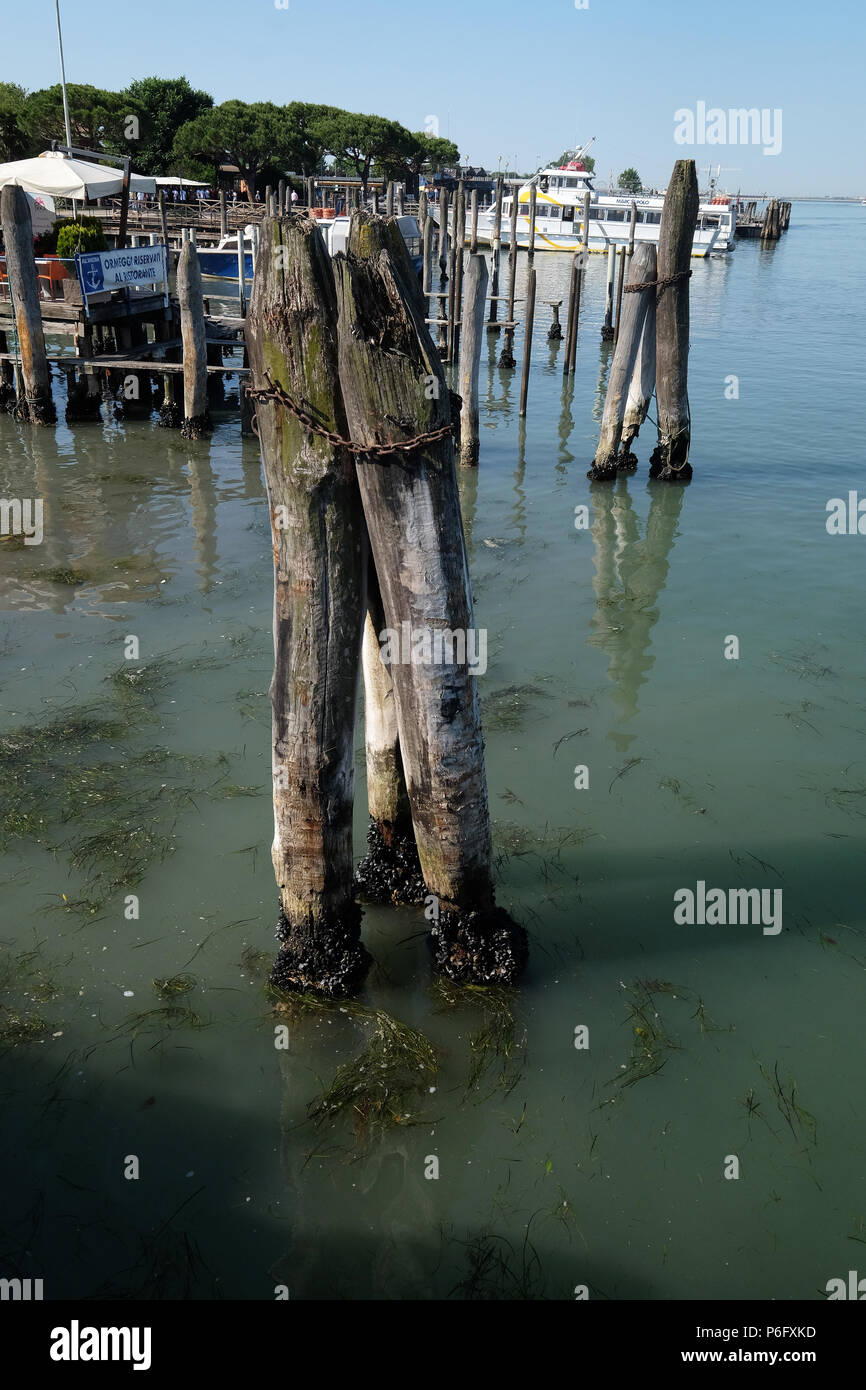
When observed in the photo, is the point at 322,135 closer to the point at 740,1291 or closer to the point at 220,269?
the point at 220,269

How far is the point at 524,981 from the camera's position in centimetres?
490

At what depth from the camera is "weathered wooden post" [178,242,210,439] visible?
1491 cm

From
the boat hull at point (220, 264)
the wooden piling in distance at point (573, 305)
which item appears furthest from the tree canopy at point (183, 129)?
the wooden piling in distance at point (573, 305)

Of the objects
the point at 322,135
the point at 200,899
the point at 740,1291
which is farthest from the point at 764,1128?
the point at 322,135

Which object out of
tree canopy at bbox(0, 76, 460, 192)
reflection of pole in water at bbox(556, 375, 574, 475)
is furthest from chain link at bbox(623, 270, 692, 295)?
tree canopy at bbox(0, 76, 460, 192)

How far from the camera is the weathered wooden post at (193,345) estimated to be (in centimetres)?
1491

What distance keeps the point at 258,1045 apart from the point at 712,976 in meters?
2.31

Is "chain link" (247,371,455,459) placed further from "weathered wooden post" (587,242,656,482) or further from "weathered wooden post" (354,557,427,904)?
"weathered wooden post" (587,242,656,482)

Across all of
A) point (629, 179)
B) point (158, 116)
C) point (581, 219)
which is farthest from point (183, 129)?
point (629, 179)

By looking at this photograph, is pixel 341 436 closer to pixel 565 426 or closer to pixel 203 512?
pixel 203 512

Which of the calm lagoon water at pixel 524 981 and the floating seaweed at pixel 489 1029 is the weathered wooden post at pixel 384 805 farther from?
the floating seaweed at pixel 489 1029

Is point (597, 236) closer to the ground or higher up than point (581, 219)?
closer to the ground

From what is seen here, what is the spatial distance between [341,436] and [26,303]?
13836mm

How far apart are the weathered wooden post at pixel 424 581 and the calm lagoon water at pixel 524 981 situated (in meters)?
0.53
